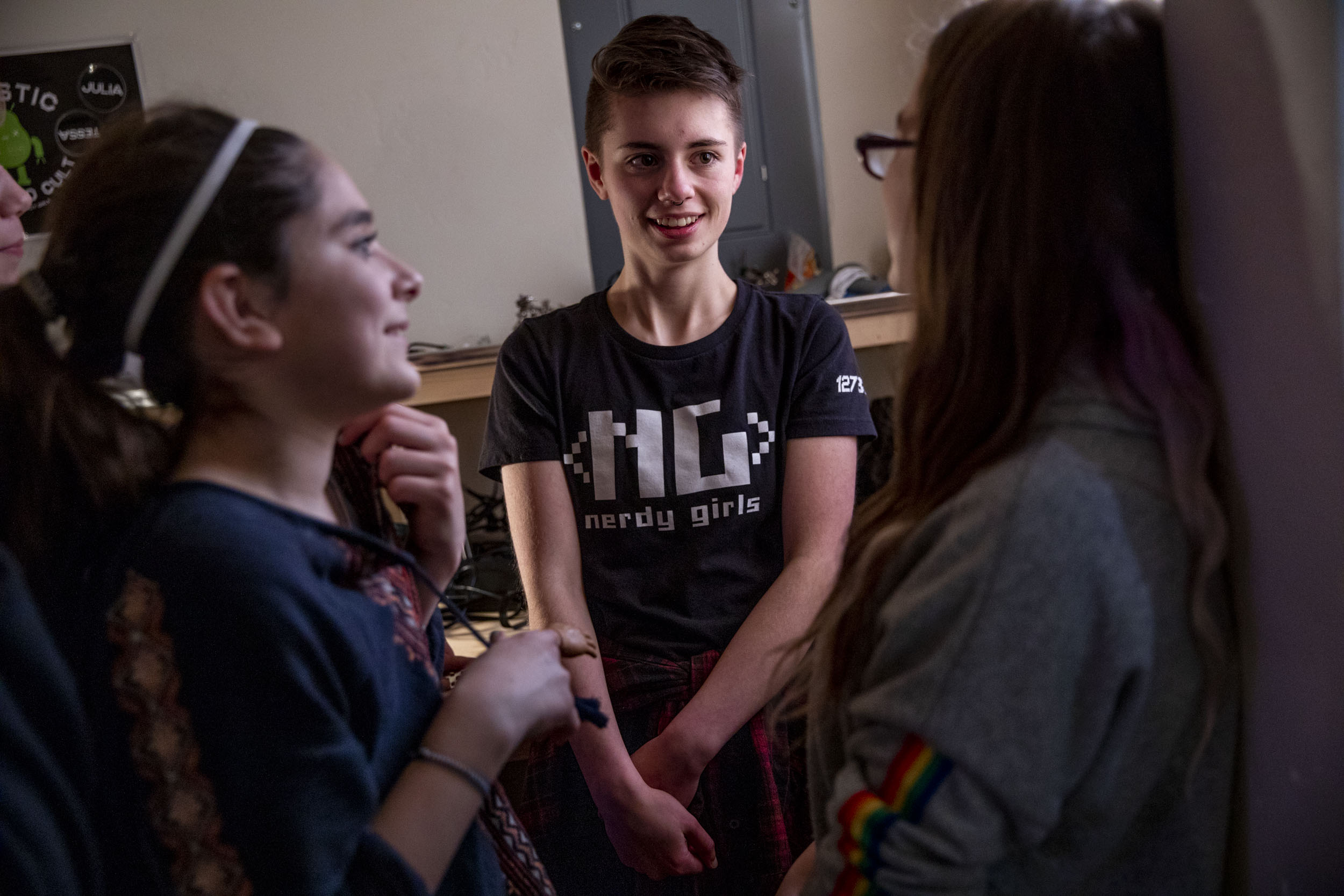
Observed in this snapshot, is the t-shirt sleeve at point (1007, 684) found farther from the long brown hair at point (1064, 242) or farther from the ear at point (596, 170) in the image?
the ear at point (596, 170)

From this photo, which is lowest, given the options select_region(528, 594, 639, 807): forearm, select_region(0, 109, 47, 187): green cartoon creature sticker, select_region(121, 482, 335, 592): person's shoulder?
select_region(528, 594, 639, 807): forearm

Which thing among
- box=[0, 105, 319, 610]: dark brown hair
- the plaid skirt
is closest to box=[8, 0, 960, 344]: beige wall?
the plaid skirt

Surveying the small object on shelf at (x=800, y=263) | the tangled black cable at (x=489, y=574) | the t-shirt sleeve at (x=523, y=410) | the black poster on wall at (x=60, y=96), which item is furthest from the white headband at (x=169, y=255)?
the small object on shelf at (x=800, y=263)

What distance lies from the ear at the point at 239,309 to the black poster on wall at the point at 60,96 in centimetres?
218

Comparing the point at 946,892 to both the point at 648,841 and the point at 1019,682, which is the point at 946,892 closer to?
the point at 1019,682

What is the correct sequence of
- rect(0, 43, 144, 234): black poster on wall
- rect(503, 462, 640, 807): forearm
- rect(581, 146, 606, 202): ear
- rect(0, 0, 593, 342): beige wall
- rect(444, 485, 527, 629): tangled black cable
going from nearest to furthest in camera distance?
1. rect(503, 462, 640, 807): forearm
2. rect(581, 146, 606, 202): ear
3. rect(444, 485, 527, 629): tangled black cable
4. rect(0, 43, 144, 234): black poster on wall
5. rect(0, 0, 593, 342): beige wall

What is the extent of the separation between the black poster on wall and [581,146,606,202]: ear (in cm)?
170

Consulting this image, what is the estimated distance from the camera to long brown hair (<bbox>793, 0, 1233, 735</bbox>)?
2.02 feet

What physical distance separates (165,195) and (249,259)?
6 cm

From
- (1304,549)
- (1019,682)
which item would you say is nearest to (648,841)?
(1019,682)

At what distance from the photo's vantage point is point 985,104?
645mm

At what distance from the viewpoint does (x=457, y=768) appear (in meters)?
0.63

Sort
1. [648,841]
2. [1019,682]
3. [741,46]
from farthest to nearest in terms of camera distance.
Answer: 1. [741,46]
2. [648,841]
3. [1019,682]

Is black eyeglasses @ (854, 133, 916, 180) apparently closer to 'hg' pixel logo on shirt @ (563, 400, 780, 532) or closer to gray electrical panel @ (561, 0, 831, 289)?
'hg' pixel logo on shirt @ (563, 400, 780, 532)
